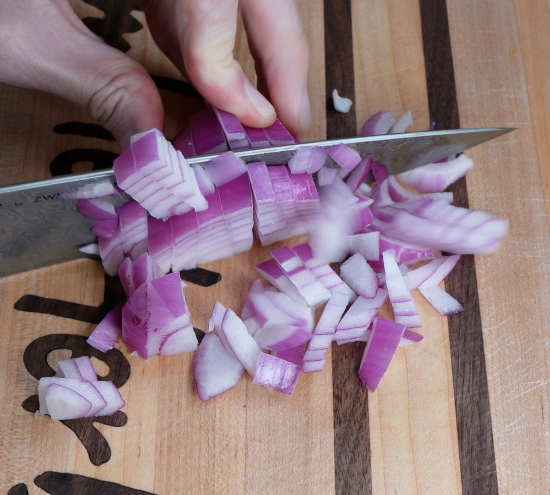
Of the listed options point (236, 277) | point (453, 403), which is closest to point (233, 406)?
point (236, 277)

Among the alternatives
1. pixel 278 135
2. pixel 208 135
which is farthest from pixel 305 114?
pixel 208 135

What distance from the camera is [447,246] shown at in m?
1.33

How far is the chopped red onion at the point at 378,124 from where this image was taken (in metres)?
1.47

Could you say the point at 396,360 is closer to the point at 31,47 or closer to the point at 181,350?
the point at 181,350

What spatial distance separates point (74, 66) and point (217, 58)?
1.22 feet

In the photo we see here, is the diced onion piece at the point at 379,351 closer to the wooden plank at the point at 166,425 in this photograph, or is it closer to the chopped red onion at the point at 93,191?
the wooden plank at the point at 166,425

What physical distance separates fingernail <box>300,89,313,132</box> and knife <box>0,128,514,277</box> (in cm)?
15

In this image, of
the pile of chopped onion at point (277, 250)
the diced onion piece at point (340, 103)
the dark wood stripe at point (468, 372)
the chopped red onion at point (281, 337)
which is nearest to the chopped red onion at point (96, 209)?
the pile of chopped onion at point (277, 250)

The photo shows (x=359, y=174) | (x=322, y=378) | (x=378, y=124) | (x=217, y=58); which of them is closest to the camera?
(x=217, y=58)

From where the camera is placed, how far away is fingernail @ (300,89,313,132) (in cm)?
137

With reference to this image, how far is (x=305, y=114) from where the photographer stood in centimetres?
139

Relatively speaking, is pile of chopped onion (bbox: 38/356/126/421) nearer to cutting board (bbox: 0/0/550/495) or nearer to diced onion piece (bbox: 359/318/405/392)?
cutting board (bbox: 0/0/550/495)

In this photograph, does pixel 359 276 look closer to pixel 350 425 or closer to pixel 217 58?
pixel 350 425

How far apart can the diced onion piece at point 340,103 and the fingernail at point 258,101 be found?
285 millimetres
